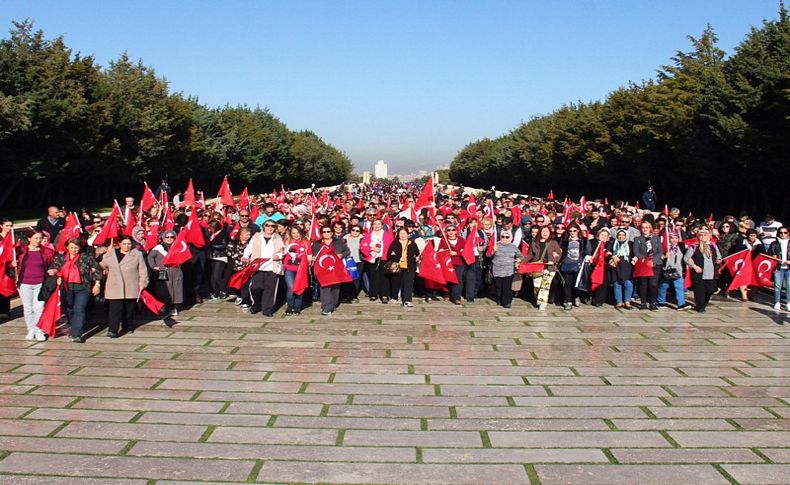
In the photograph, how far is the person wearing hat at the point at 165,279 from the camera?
12.4 m

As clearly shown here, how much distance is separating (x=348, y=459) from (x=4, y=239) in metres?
8.51

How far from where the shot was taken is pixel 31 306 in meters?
10.6

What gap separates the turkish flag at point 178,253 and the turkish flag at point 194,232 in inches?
18.8

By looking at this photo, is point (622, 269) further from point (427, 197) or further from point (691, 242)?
point (427, 197)

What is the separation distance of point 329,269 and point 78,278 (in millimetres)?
4098

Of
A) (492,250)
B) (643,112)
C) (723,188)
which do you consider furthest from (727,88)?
(492,250)

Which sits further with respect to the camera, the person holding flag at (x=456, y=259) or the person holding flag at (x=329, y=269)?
the person holding flag at (x=456, y=259)

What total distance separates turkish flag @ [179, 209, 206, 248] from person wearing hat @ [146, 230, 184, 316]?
2.73ft

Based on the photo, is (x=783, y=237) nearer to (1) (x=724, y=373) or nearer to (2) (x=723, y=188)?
(1) (x=724, y=373)

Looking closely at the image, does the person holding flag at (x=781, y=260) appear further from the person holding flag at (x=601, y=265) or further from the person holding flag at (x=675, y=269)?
the person holding flag at (x=601, y=265)

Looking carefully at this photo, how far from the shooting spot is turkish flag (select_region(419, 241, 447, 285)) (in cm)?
1385

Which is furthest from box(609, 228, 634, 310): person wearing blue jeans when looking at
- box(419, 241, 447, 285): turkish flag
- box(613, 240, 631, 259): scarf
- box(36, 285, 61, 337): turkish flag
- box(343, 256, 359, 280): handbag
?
box(36, 285, 61, 337): turkish flag

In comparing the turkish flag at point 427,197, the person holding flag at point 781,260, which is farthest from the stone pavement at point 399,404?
the turkish flag at point 427,197

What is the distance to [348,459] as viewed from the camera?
6082 millimetres
